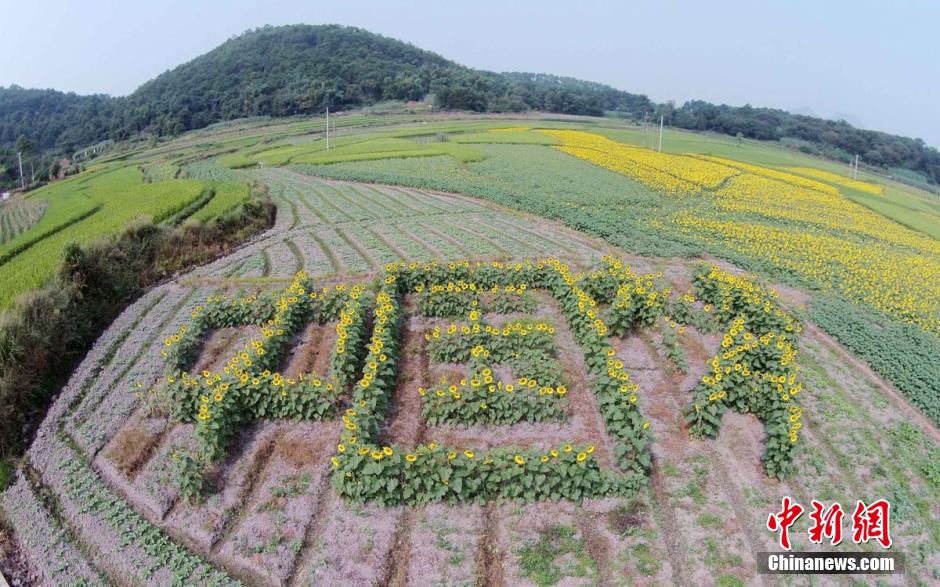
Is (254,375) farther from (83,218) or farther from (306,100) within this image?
(306,100)

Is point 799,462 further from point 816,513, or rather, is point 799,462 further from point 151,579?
point 151,579

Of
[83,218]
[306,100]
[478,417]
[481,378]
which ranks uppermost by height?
[306,100]

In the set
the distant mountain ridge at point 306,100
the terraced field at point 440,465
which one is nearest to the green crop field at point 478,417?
the terraced field at point 440,465

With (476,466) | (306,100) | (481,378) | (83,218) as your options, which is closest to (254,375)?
(481,378)

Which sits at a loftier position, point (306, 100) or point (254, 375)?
point (306, 100)

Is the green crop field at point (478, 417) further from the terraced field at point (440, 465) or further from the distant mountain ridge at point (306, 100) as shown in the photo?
the distant mountain ridge at point (306, 100)

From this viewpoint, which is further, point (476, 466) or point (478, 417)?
point (478, 417)

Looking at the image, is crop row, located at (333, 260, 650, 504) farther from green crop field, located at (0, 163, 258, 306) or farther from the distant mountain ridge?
the distant mountain ridge
